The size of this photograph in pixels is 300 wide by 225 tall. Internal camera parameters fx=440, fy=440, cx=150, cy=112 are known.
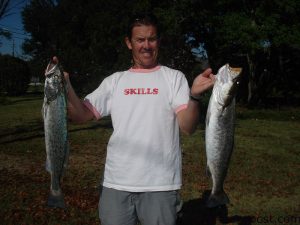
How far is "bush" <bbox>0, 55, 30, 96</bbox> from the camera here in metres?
40.4

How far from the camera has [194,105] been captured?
11.5 ft

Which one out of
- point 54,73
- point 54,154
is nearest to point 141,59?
point 54,73

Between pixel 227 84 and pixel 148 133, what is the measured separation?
89cm

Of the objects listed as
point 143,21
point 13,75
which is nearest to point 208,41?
point 13,75

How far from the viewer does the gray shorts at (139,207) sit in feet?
12.1

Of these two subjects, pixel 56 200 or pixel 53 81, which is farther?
pixel 56 200

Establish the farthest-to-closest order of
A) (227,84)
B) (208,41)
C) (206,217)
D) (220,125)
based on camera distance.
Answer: (208,41), (206,217), (220,125), (227,84)

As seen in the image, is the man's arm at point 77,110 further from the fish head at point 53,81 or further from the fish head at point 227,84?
the fish head at point 227,84

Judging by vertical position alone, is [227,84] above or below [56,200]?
above

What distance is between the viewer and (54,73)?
3346 mm

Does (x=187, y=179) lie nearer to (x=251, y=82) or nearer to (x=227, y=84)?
(x=227, y=84)

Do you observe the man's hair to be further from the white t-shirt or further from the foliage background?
the foliage background

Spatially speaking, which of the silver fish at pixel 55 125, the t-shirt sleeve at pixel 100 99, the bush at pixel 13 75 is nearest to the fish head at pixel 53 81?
the silver fish at pixel 55 125

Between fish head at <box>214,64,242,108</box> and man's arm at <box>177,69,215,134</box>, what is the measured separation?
6.0 inches
